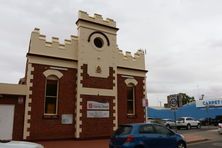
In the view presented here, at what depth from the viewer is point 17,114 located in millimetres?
16469

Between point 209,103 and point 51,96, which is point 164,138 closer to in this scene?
point 51,96

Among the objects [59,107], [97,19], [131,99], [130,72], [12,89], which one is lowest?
[59,107]

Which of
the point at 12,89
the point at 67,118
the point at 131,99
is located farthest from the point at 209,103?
the point at 12,89

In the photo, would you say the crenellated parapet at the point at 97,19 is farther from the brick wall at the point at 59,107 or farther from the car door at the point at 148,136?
the car door at the point at 148,136

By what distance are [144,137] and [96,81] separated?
908 cm

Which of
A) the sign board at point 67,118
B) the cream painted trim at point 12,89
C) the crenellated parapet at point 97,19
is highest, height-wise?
the crenellated parapet at point 97,19

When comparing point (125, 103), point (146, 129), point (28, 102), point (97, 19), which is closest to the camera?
point (146, 129)

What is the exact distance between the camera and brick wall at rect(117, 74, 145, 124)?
2075cm

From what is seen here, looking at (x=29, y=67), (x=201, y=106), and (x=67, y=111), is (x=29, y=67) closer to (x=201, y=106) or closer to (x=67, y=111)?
(x=67, y=111)

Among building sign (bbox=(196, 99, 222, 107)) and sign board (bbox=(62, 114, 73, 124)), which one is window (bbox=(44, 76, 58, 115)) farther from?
building sign (bbox=(196, 99, 222, 107))

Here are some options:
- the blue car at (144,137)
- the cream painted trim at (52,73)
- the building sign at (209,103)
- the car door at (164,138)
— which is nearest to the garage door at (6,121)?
the cream painted trim at (52,73)

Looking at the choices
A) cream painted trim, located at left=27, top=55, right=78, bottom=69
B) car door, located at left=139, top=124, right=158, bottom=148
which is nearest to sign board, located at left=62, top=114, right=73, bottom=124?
cream painted trim, located at left=27, top=55, right=78, bottom=69

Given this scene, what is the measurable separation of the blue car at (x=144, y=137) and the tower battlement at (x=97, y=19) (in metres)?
10.6

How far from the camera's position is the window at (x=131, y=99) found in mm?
21562
